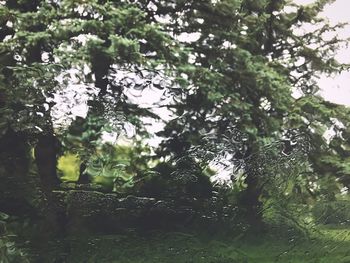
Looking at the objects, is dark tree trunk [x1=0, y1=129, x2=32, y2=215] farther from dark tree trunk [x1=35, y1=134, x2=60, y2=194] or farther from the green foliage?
the green foliage

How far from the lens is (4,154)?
541 cm

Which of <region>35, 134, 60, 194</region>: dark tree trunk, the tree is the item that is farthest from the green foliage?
the tree

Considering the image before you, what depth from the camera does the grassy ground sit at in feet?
17.6

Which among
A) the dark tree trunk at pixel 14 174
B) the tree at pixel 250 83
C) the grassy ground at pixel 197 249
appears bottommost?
the grassy ground at pixel 197 249

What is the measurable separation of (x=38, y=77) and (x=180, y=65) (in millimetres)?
1433

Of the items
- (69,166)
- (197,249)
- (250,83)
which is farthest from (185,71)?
(197,249)

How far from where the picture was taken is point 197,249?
5.79m

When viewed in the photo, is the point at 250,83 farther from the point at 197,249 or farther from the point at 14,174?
the point at 14,174

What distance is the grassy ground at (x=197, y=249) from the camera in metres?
5.36

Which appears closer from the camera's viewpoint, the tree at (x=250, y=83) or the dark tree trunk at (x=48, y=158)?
the dark tree trunk at (x=48, y=158)

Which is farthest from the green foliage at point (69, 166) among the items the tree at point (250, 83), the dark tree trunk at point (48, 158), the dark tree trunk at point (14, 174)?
A: the tree at point (250, 83)

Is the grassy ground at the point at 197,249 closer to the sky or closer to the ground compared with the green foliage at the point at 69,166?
closer to the ground

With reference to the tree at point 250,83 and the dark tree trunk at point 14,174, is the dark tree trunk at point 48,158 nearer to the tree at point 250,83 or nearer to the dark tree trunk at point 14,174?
the dark tree trunk at point 14,174

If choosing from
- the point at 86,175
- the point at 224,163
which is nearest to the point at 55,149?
the point at 86,175
